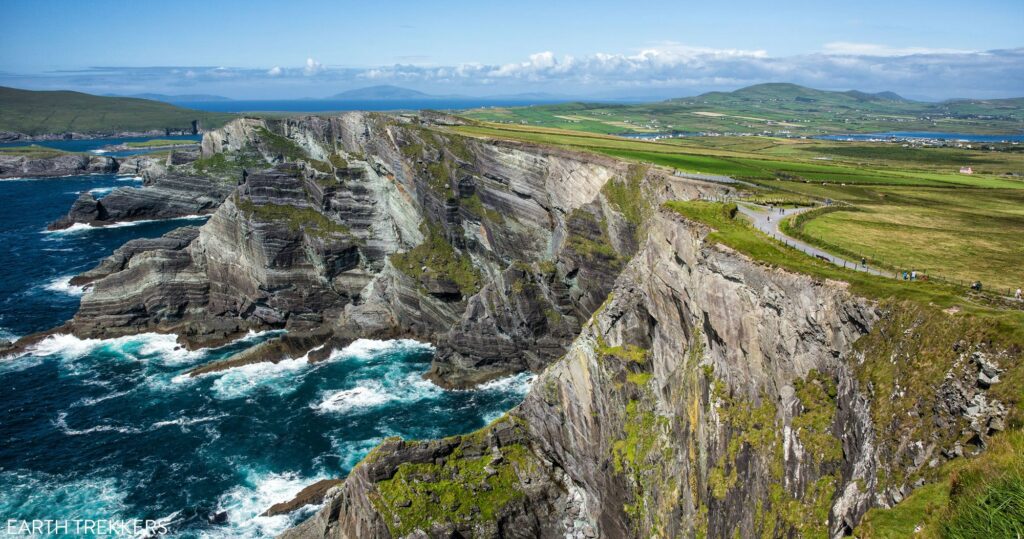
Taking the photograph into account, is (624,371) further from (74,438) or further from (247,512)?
(74,438)

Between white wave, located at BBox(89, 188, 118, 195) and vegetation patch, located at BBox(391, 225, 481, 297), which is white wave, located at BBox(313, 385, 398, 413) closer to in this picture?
vegetation patch, located at BBox(391, 225, 481, 297)

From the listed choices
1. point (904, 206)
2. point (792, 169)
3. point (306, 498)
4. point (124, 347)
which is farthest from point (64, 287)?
point (904, 206)

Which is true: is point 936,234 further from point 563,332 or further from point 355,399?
point 355,399

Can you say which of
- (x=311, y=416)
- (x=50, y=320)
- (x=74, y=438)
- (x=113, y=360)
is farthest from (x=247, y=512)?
(x=50, y=320)

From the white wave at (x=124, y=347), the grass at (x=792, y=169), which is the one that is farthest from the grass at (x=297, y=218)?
the grass at (x=792, y=169)

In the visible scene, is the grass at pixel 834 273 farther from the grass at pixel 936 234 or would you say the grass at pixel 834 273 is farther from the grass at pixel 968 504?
the grass at pixel 968 504

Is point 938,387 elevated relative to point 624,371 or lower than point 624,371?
elevated

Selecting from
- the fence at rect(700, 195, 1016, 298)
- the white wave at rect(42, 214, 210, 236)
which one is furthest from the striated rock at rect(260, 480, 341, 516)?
the white wave at rect(42, 214, 210, 236)
